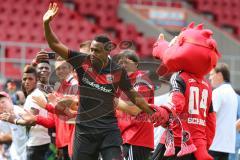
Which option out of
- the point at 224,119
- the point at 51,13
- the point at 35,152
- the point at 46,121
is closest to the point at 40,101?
the point at 46,121

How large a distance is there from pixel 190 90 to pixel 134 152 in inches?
70.9

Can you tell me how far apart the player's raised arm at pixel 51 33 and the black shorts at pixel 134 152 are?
2.04 m

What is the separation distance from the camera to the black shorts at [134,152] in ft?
28.5

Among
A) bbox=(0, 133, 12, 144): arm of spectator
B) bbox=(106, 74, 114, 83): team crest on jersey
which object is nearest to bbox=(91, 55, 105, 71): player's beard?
bbox=(106, 74, 114, 83): team crest on jersey

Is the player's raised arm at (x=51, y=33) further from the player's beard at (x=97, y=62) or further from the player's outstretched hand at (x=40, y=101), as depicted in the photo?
the player's outstretched hand at (x=40, y=101)

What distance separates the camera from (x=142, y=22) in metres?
21.8

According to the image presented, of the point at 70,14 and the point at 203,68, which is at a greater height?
the point at 203,68

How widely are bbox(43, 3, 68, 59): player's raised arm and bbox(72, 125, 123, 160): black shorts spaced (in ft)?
2.88

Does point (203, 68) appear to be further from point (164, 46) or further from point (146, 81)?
point (146, 81)

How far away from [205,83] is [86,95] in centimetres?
121

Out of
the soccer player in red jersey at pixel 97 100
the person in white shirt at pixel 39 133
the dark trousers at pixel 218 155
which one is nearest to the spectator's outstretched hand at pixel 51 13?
the soccer player in red jersey at pixel 97 100

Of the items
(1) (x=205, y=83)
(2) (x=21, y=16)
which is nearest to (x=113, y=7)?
(2) (x=21, y=16)

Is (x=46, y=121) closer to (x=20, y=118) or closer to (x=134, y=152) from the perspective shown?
(x=20, y=118)

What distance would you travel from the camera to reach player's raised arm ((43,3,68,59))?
678cm
